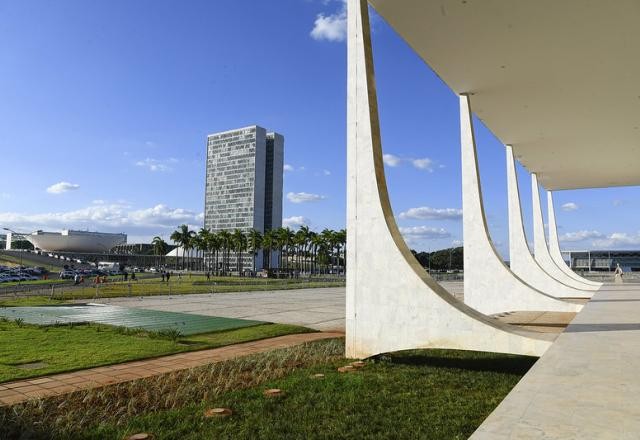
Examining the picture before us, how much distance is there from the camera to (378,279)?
8.15 meters

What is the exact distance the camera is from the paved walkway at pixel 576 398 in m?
3.00

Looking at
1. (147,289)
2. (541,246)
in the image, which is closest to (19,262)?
(147,289)

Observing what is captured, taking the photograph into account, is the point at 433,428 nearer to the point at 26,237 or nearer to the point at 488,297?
the point at 488,297

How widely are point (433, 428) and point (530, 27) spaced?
901 cm

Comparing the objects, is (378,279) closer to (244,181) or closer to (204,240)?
(204,240)

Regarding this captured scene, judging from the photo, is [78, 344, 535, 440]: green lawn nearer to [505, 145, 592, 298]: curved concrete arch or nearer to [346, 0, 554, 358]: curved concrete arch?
[346, 0, 554, 358]: curved concrete arch

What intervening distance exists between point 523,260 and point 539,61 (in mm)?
11726

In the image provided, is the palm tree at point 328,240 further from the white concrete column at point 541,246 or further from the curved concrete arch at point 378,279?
the curved concrete arch at point 378,279

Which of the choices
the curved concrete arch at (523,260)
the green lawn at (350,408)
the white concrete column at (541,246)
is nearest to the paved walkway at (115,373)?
the green lawn at (350,408)

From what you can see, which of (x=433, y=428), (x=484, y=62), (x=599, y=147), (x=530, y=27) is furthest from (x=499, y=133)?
(x=433, y=428)

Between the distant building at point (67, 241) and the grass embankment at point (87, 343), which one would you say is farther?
the distant building at point (67, 241)

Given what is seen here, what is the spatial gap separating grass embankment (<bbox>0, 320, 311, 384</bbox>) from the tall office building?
125 metres

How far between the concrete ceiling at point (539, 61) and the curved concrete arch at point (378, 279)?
7.65 ft

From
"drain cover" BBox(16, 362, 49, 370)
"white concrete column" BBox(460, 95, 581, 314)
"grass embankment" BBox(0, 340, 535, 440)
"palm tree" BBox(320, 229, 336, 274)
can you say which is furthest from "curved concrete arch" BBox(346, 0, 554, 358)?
"palm tree" BBox(320, 229, 336, 274)
